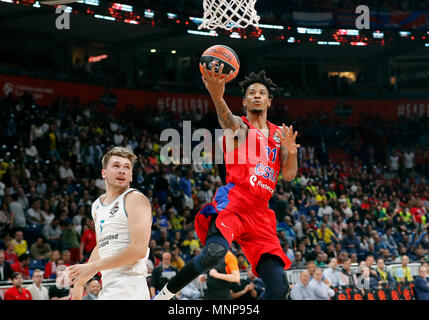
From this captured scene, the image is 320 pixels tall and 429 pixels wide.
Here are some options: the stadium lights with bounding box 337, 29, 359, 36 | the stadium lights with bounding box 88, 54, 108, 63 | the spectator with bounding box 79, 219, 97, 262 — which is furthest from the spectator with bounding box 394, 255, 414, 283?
the stadium lights with bounding box 88, 54, 108, 63

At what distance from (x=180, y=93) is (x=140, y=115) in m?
3.02

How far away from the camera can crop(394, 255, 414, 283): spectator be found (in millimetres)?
15086

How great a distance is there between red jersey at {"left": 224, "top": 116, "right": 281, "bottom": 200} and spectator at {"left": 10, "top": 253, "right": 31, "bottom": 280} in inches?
270

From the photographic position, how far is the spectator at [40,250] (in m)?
12.8

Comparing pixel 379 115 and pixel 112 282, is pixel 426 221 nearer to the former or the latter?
pixel 379 115

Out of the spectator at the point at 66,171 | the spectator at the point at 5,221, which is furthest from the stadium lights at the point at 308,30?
the spectator at the point at 5,221

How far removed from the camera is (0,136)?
55.3ft

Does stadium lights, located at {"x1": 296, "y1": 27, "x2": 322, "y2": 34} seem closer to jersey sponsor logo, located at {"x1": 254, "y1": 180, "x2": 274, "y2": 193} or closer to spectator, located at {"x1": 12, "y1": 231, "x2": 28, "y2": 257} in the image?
spectator, located at {"x1": 12, "y1": 231, "x2": 28, "y2": 257}

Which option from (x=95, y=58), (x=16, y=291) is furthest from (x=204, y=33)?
(x=16, y=291)

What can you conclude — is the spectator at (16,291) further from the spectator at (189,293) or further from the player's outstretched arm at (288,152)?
the player's outstretched arm at (288,152)

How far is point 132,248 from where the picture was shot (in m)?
4.65
